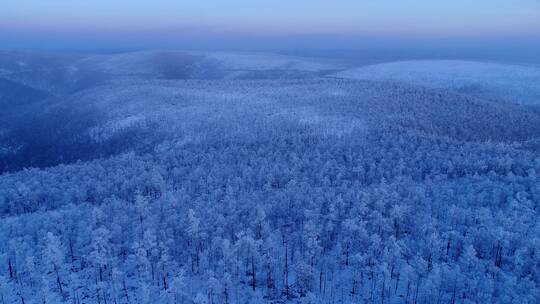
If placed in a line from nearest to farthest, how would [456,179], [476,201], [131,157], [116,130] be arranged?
1. [476,201]
2. [456,179]
3. [131,157]
4. [116,130]

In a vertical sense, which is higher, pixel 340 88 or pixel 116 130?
pixel 340 88

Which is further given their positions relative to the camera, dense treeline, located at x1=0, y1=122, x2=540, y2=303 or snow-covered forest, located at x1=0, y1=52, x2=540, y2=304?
snow-covered forest, located at x1=0, y1=52, x2=540, y2=304

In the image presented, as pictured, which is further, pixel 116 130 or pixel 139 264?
pixel 116 130

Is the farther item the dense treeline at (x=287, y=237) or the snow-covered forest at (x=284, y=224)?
the snow-covered forest at (x=284, y=224)

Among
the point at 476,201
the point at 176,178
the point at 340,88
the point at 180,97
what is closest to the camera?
the point at 476,201

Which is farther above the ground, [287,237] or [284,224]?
[284,224]

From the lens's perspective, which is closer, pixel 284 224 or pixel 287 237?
pixel 287 237

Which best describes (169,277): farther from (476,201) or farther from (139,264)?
(476,201)

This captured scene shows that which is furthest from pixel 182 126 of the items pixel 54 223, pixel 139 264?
pixel 139 264

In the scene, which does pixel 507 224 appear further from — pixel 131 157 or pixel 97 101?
pixel 97 101

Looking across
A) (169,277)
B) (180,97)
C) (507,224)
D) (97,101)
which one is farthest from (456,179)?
(97,101)
